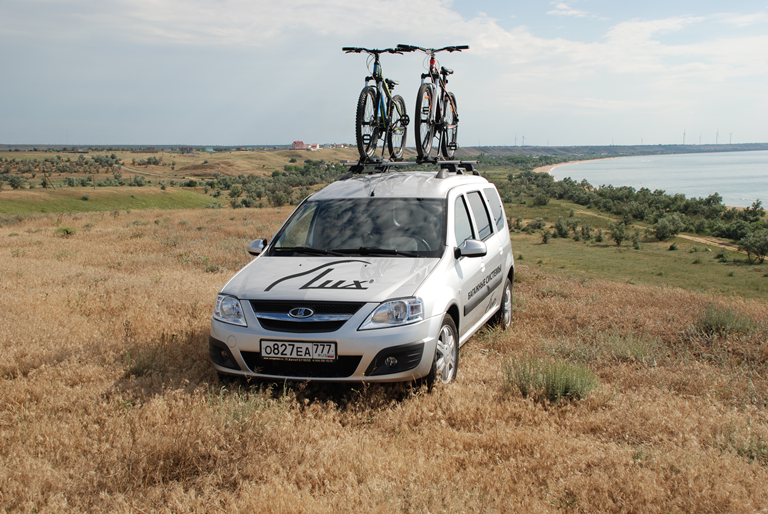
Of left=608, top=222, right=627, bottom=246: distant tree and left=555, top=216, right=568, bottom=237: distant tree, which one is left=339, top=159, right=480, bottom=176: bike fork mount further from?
left=555, top=216, right=568, bottom=237: distant tree

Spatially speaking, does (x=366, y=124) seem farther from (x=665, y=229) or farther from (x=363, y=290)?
(x=665, y=229)

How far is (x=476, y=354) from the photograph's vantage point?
6031 mm

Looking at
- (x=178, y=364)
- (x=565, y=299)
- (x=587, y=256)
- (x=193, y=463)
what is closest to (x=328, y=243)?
(x=178, y=364)

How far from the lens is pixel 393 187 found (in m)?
5.98

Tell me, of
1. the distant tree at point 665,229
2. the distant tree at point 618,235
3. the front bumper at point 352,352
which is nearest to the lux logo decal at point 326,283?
the front bumper at point 352,352

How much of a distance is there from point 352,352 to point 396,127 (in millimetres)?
6698

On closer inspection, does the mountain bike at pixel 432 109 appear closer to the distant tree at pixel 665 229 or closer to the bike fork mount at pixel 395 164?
the bike fork mount at pixel 395 164

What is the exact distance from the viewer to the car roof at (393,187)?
5809mm

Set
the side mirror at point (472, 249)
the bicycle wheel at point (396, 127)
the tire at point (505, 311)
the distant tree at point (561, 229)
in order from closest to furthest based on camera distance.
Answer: the side mirror at point (472, 249) < the tire at point (505, 311) < the bicycle wheel at point (396, 127) < the distant tree at point (561, 229)

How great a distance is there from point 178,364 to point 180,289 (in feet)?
12.1

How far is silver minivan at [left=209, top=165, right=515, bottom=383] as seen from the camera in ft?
13.9

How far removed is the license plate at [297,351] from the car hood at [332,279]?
36 centimetres

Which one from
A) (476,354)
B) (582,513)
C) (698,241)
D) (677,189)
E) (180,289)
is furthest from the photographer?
(677,189)

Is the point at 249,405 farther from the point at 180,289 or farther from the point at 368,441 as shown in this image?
the point at 180,289
